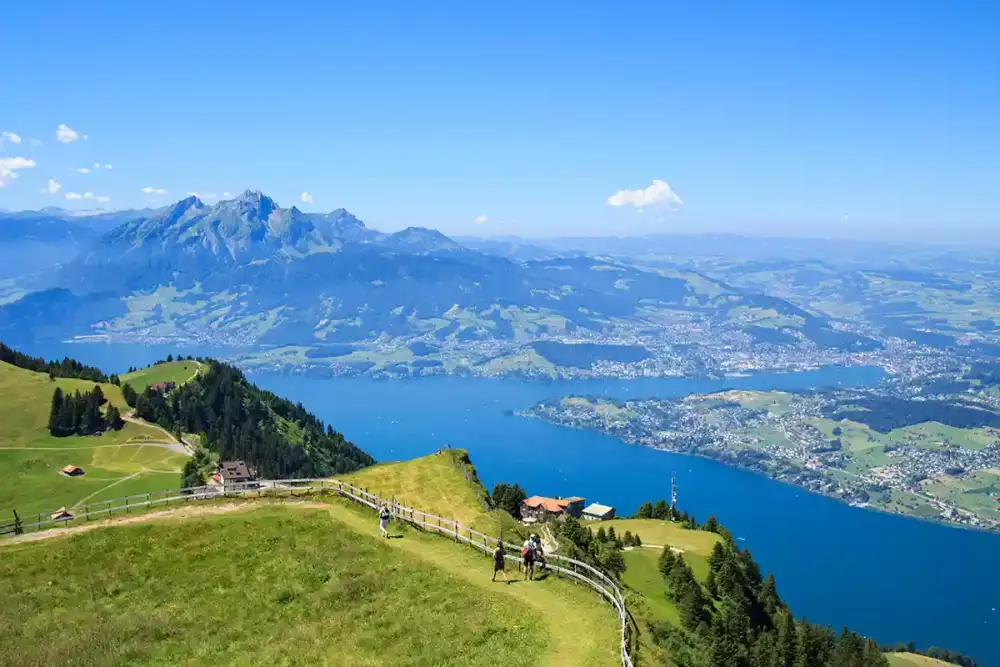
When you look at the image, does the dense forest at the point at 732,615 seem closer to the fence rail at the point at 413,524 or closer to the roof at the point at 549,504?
the fence rail at the point at 413,524

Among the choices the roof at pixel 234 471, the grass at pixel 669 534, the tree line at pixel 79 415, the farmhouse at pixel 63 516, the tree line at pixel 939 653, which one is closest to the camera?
the farmhouse at pixel 63 516

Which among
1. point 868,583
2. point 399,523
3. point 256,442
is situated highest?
point 399,523

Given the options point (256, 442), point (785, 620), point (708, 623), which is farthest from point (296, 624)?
point (256, 442)

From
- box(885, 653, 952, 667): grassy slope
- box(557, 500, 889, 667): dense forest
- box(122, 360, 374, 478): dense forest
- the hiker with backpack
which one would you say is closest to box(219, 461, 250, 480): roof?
box(122, 360, 374, 478): dense forest

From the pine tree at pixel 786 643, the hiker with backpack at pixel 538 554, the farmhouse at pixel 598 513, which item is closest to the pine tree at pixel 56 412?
the farmhouse at pixel 598 513

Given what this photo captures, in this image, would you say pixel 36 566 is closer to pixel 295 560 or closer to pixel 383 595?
pixel 295 560

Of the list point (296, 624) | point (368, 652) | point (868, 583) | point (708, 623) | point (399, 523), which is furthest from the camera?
point (868, 583)

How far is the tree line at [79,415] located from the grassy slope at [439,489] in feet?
370

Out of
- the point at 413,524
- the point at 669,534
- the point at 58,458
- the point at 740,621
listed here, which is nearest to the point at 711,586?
the point at 740,621

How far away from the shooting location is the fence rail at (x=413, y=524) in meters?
30.7

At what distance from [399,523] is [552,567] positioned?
436 inches

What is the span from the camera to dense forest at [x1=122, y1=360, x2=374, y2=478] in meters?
150

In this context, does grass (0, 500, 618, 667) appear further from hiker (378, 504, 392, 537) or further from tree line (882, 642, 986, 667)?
tree line (882, 642, 986, 667)

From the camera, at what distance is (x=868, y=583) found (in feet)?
588
